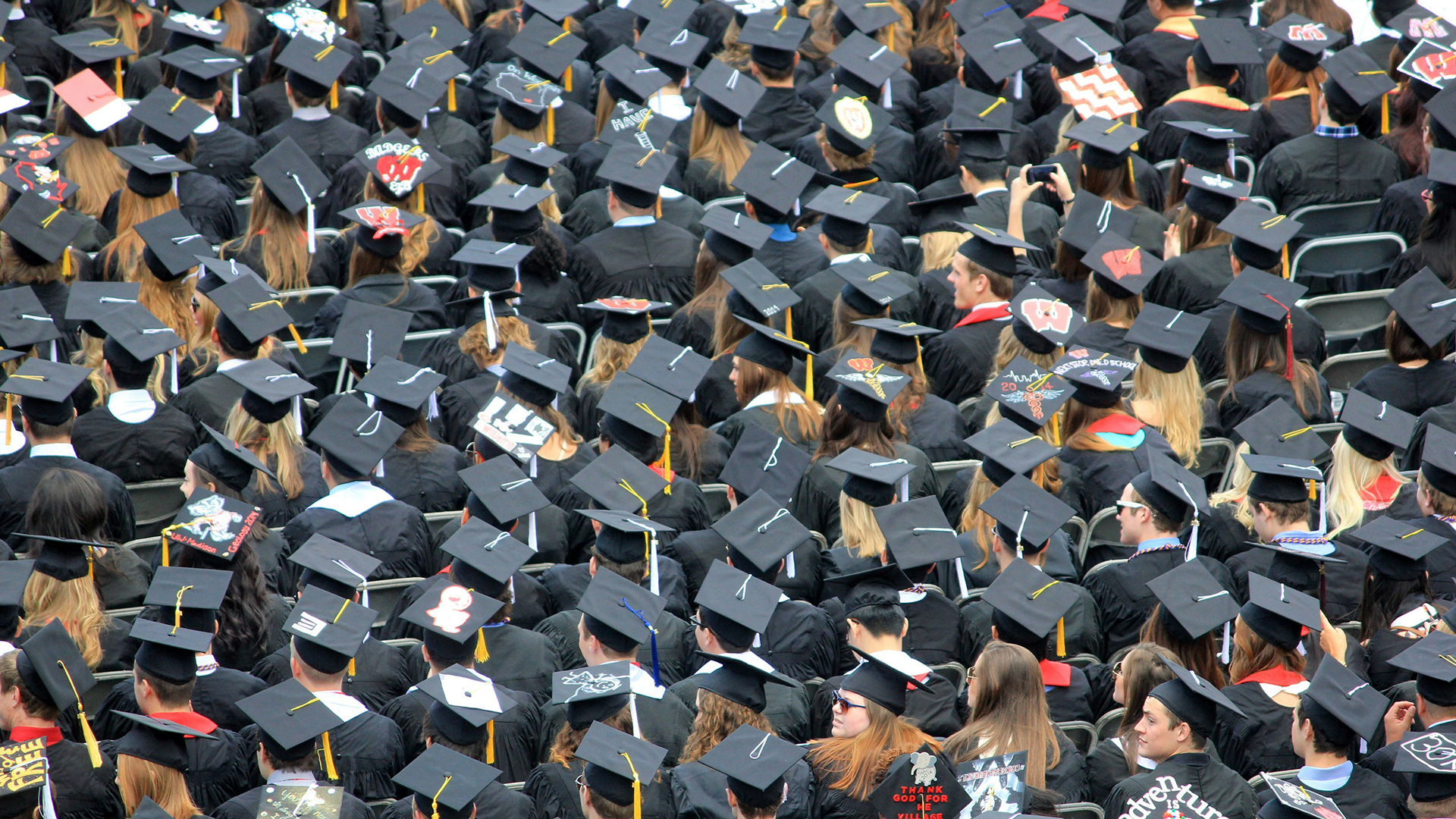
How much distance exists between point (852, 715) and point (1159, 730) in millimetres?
941

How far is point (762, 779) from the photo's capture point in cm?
517

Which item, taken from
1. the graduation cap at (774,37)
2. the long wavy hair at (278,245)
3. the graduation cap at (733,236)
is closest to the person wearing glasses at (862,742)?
the graduation cap at (733,236)

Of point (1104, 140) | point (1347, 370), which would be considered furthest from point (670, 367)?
point (1347, 370)

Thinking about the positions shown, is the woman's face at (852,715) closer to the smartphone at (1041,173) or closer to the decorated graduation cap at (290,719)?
the decorated graduation cap at (290,719)

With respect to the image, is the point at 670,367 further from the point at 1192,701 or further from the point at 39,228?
the point at 39,228

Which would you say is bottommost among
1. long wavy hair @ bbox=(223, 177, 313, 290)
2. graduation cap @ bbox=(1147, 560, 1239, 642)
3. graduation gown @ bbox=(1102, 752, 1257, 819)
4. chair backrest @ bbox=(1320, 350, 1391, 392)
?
chair backrest @ bbox=(1320, 350, 1391, 392)

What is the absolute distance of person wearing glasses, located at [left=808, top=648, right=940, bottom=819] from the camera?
17.3 ft

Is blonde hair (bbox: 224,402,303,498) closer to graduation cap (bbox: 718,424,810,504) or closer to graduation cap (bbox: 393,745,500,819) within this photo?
graduation cap (bbox: 718,424,810,504)

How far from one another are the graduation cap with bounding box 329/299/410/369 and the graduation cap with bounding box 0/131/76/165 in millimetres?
2093

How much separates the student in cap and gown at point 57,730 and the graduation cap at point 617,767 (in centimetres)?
162

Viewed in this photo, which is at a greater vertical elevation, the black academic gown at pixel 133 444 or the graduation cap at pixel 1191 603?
the graduation cap at pixel 1191 603

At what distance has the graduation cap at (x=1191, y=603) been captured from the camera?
19.2 feet

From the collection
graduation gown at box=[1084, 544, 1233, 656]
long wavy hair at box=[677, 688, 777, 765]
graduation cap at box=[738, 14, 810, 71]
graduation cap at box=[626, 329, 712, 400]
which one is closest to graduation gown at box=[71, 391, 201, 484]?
graduation cap at box=[626, 329, 712, 400]

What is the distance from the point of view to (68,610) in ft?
20.7
